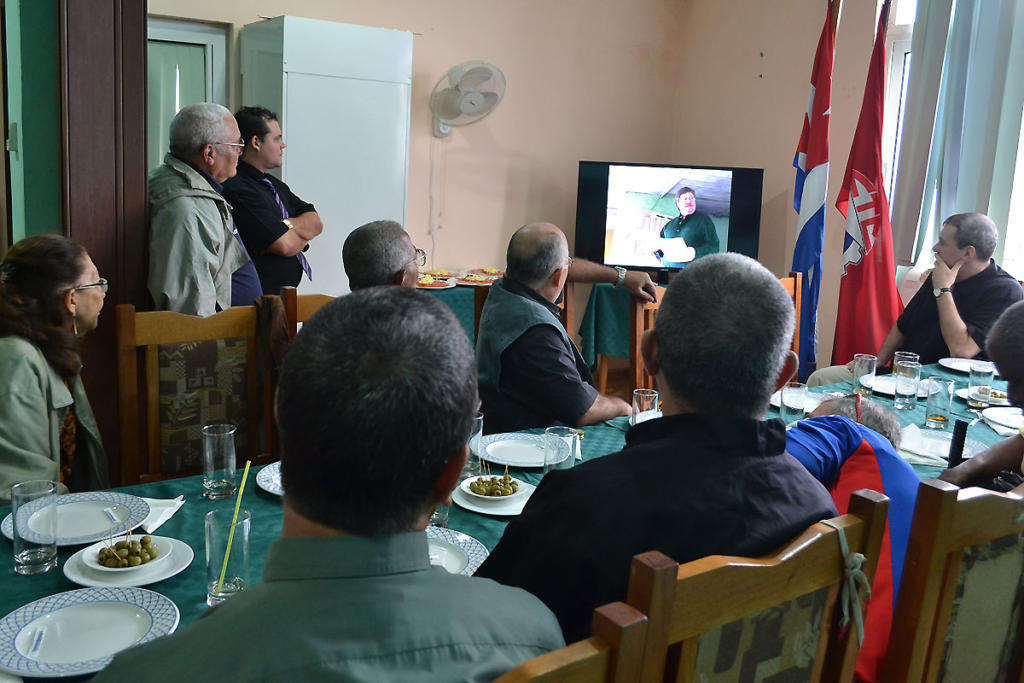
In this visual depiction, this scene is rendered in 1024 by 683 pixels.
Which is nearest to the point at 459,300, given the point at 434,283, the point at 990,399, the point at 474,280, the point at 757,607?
the point at 434,283

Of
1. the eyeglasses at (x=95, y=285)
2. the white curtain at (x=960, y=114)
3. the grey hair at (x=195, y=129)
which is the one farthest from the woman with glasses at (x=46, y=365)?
the white curtain at (x=960, y=114)

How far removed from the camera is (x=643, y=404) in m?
2.12

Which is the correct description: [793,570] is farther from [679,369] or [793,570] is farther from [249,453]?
[249,453]

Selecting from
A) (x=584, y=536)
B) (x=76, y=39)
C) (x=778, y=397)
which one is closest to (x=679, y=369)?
(x=584, y=536)

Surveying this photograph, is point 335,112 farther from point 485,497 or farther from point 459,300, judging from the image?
point 485,497

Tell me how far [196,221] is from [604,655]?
2.51 metres

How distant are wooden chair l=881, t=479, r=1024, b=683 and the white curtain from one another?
3.64 metres

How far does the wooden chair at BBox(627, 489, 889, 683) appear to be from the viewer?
2.58 ft

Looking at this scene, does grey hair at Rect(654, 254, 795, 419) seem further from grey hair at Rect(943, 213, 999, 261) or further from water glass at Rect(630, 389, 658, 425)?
grey hair at Rect(943, 213, 999, 261)

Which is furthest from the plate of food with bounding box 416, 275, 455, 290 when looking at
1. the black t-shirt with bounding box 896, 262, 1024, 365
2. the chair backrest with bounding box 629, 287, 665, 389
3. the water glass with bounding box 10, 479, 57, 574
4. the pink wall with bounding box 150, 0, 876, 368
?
the water glass with bounding box 10, 479, 57, 574

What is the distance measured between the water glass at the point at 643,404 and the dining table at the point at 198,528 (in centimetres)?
8

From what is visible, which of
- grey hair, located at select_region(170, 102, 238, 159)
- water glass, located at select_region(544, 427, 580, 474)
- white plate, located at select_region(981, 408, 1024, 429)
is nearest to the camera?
water glass, located at select_region(544, 427, 580, 474)

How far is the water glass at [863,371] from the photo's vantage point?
2.66 metres

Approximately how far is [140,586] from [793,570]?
97cm
